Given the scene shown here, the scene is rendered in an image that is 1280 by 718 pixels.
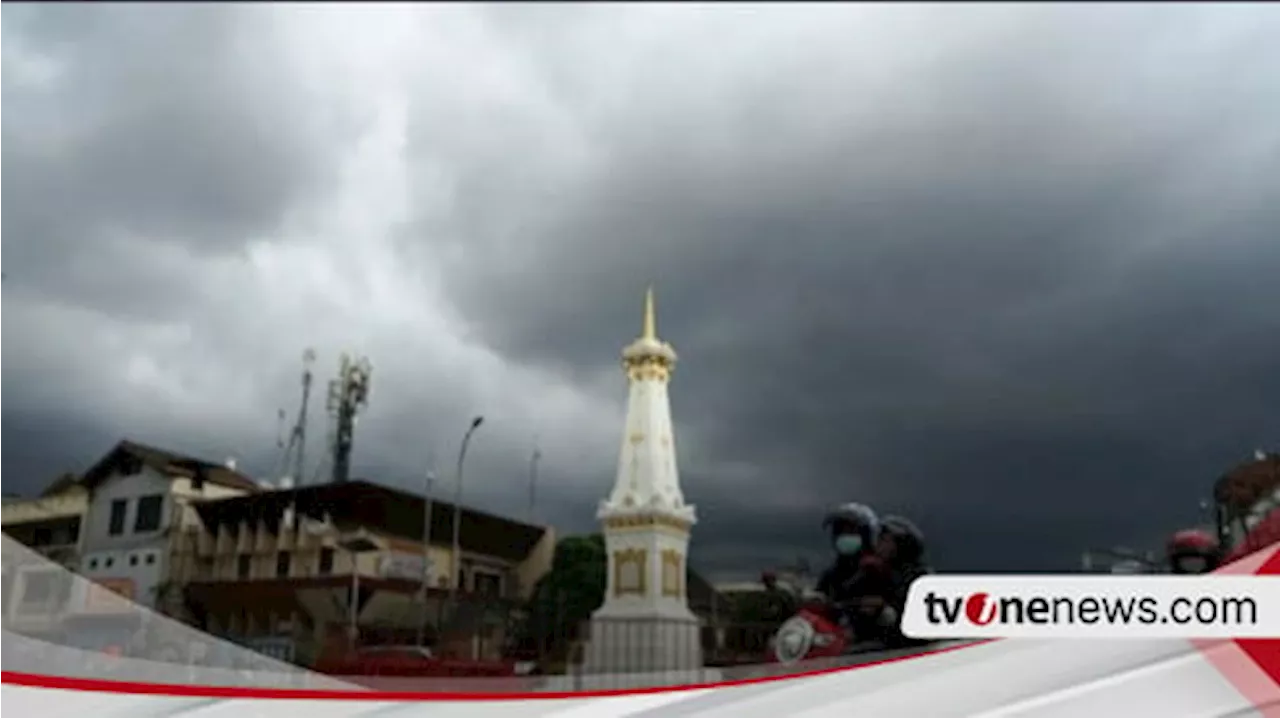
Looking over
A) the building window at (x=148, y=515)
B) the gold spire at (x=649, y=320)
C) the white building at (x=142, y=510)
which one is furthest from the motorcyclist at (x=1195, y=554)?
the building window at (x=148, y=515)

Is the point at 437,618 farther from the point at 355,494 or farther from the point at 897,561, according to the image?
the point at 897,561

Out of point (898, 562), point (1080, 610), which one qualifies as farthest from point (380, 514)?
point (1080, 610)

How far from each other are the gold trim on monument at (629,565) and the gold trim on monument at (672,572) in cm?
4

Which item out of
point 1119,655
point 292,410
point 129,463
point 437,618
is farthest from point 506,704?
point 1119,655

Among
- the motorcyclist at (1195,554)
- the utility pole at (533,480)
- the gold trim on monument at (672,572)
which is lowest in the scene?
the gold trim on monument at (672,572)

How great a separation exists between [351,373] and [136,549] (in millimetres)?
546

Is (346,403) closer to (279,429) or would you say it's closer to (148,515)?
(279,429)

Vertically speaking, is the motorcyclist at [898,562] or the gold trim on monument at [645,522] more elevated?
the gold trim on monument at [645,522]

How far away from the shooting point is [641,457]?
2014mm

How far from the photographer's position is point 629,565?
198 centimetres

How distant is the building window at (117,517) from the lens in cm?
206

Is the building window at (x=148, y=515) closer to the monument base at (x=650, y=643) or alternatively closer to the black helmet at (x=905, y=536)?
the monument base at (x=650, y=643)

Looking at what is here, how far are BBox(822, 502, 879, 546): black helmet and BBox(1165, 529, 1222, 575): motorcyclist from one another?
21.7 inches

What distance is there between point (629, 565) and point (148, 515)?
0.93 metres
